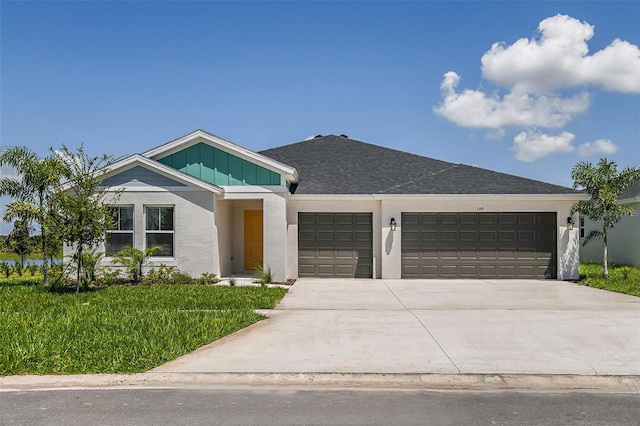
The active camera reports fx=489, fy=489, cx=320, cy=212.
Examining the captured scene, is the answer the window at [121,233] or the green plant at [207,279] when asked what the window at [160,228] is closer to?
the window at [121,233]

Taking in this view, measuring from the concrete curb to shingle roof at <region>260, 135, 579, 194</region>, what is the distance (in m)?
11.2

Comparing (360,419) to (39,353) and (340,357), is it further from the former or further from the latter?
(39,353)

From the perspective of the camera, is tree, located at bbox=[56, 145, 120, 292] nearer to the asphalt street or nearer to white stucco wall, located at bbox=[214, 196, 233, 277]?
white stucco wall, located at bbox=[214, 196, 233, 277]

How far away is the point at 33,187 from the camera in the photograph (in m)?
14.6

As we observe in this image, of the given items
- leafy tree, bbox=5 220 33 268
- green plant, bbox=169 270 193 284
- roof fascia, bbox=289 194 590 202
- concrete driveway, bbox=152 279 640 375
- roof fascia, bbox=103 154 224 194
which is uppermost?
roof fascia, bbox=103 154 224 194

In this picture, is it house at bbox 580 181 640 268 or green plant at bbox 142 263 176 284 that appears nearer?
green plant at bbox 142 263 176 284

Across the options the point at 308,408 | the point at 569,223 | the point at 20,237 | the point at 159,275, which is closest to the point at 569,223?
the point at 569,223

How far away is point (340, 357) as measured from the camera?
22.7 feet

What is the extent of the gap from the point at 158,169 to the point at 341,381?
11.4 meters

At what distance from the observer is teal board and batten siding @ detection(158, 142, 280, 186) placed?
16281 mm

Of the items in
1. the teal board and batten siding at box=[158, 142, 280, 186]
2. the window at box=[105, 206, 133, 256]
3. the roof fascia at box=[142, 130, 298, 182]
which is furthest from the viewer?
the teal board and batten siding at box=[158, 142, 280, 186]

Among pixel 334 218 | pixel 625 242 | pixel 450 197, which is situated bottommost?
pixel 625 242

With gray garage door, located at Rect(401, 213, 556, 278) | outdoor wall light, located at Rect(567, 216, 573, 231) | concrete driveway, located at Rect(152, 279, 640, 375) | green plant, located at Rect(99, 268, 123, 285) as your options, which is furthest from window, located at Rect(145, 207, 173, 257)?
outdoor wall light, located at Rect(567, 216, 573, 231)

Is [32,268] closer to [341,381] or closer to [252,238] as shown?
[252,238]
